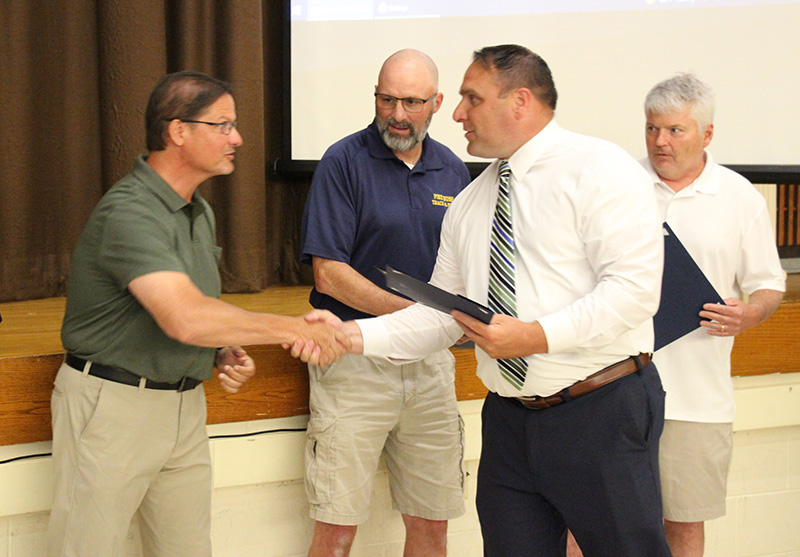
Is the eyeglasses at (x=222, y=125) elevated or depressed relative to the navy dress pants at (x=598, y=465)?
elevated

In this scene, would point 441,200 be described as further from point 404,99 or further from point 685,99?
point 685,99

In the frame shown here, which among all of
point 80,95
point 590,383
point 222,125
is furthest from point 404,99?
point 80,95

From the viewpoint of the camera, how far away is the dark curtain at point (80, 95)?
3.32 metres

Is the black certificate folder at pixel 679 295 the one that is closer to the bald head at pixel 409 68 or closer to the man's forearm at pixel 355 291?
the man's forearm at pixel 355 291

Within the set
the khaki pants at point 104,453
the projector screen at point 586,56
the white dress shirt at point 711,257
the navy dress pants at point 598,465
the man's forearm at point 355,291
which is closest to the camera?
the navy dress pants at point 598,465

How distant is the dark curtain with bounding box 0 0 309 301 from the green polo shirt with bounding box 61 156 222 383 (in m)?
1.55

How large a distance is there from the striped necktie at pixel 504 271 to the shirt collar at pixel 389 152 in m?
0.67

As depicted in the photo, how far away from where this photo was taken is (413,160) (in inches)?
99.5

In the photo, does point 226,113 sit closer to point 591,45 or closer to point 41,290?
point 41,290

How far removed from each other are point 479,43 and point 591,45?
0.54 metres

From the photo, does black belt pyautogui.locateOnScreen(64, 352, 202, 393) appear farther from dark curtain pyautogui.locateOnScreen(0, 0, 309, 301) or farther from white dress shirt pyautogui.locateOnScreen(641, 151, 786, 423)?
dark curtain pyautogui.locateOnScreen(0, 0, 309, 301)

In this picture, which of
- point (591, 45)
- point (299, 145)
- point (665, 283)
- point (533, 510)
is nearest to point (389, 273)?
point (533, 510)

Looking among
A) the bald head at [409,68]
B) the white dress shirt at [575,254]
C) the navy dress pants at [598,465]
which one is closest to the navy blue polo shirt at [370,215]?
the bald head at [409,68]

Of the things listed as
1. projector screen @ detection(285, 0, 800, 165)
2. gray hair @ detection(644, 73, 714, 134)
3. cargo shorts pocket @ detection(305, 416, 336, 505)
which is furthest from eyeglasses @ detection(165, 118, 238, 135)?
projector screen @ detection(285, 0, 800, 165)
